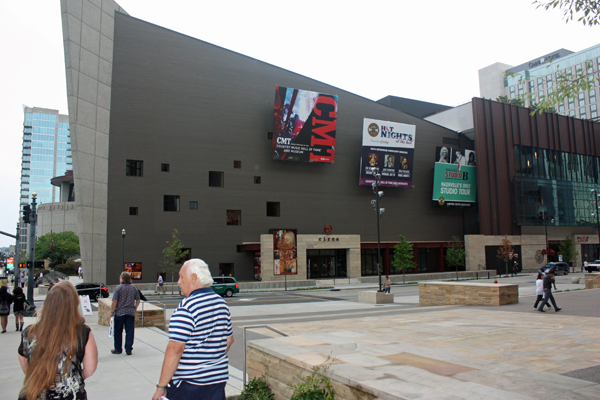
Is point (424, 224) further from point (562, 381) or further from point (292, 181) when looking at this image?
point (562, 381)

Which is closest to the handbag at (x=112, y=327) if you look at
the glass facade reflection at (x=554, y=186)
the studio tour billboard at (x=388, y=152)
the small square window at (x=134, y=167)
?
the small square window at (x=134, y=167)

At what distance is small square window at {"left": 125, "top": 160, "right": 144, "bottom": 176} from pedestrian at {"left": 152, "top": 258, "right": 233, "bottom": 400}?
42.0m

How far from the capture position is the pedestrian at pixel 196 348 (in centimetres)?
410

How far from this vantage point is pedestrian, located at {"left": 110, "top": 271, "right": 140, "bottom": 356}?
33.2 feet

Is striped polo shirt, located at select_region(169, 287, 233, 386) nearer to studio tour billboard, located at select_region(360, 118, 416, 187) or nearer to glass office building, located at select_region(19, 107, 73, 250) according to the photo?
studio tour billboard, located at select_region(360, 118, 416, 187)

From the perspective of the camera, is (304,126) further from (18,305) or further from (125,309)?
(125,309)

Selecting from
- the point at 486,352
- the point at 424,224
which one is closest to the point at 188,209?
the point at 424,224

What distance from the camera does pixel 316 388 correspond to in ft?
17.2

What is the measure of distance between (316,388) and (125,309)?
6581 millimetres

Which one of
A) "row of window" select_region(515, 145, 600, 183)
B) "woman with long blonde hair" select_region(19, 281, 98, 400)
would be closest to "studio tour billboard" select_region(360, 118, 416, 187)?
"row of window" select_region(515, 145, 600, 183)

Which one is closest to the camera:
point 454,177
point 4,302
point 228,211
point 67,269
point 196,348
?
point 196,348

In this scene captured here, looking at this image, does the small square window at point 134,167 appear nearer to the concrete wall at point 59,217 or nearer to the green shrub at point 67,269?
the green shrub at point 67,269

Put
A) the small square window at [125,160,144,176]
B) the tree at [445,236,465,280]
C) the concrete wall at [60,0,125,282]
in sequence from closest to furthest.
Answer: the concrete wall at [60,0,125,282]
the small square window at [125,160,144,176]
the tree at [445,236,465,280]

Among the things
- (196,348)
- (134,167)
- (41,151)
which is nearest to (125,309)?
(196,348)
